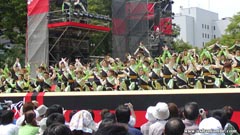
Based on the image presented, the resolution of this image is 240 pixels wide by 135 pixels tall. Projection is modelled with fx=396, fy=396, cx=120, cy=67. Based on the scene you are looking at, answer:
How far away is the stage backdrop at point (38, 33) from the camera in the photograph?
18.4 meters

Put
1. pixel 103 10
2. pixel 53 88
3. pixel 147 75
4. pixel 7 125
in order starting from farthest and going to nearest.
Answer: pixel 103 10, pixel 53 88, pixel 147 75, pixel 7 125

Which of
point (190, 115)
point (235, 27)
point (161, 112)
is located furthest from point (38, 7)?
point (235, 27)

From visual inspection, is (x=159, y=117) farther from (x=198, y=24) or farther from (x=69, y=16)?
(x=198, y=24)

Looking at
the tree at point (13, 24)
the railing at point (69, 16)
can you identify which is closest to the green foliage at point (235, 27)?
the tree at point (13, 24)

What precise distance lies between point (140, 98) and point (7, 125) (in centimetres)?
513

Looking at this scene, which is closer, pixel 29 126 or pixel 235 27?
pixel 29 126

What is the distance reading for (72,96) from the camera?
422 inches

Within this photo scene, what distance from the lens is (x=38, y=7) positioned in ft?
61.1

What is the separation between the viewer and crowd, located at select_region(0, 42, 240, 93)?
456 inches

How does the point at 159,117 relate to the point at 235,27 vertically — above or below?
below

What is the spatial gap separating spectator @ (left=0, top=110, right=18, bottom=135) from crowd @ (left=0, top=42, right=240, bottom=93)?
6898 mm

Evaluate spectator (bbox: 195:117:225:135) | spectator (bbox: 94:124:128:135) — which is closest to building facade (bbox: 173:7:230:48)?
spectator (bbox: 195:117:225:135)

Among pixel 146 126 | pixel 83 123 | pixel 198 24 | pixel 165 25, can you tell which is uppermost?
pixel 198 24

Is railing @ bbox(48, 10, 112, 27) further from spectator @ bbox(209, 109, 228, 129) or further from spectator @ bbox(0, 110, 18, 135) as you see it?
spectator @ bbox(209, 109, 228, 129)
